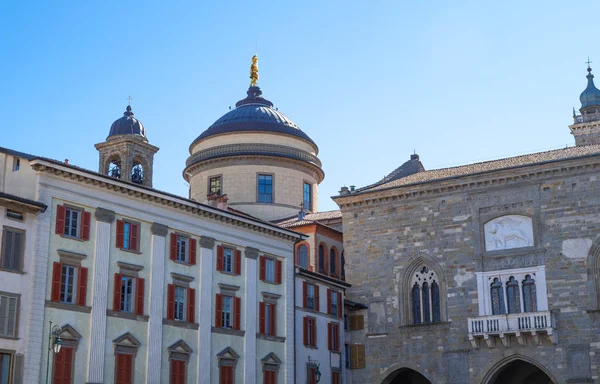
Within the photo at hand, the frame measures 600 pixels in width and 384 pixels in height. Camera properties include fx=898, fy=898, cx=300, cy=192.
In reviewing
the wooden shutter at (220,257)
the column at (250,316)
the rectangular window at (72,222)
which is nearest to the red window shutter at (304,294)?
the column at (250,316)

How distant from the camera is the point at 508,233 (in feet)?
166

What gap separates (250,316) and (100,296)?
979 centimetres

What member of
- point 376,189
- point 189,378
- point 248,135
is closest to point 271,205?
point 248,135

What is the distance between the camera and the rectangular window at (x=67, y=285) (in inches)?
1421

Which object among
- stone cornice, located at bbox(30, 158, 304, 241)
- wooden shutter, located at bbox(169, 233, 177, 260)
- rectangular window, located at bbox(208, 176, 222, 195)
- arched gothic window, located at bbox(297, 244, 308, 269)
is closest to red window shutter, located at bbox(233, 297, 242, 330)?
stone cornice, located at bbox(30, 158, 304, 241)

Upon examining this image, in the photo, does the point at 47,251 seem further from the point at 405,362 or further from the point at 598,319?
the point at 598,319

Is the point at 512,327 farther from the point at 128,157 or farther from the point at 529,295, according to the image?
the point at 128,157

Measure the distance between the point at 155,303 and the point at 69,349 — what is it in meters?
5.26

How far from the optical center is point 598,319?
4703cm

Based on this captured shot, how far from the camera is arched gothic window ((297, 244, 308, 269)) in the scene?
56.5 meters

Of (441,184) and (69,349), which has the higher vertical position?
(441,184)

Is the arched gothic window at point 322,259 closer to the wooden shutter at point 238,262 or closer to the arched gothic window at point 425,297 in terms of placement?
the arched gothic window at point 425,297

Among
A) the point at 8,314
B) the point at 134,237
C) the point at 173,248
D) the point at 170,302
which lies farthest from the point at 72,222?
the point at 170,302

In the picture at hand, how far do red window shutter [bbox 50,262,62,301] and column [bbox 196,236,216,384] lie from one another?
8169 millimetres
